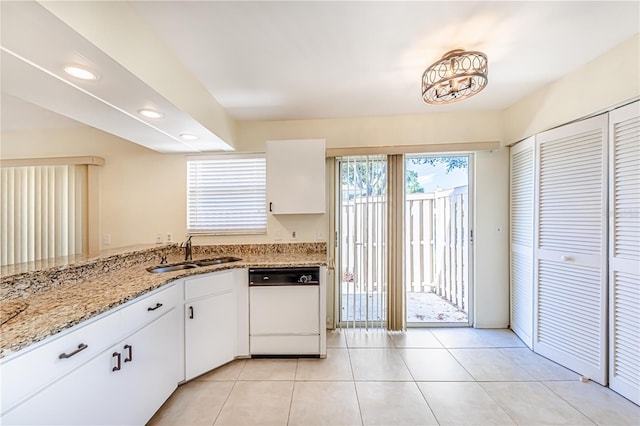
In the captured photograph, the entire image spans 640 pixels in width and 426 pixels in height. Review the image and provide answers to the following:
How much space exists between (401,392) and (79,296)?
7.32 feet

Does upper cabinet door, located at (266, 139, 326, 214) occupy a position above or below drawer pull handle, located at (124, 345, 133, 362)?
above

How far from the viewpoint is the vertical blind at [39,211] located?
295cm

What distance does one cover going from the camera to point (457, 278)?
329 centimetres

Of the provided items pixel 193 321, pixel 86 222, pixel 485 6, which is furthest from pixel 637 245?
pixel 86 222

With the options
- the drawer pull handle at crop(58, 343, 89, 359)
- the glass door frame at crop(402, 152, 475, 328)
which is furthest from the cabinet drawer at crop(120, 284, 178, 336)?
the glass door frame at crop(402, 152, 475, 328)

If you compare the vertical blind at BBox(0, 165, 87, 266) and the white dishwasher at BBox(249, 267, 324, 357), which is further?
the vertical blind at BBox(0, 165, 87, 266)

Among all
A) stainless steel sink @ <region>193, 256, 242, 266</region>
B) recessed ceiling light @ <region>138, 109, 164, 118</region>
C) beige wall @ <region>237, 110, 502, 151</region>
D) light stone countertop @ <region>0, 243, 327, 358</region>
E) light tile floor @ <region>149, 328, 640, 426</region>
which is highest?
beige wall @ <region>237, 110, 502, 151</region>

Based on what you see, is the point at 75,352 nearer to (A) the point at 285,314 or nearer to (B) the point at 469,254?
(A) the point at 285,314

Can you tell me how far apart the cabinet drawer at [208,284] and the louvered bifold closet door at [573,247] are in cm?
291

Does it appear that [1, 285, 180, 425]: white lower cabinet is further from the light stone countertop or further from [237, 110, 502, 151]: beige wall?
[237, 110, 502, 151]: beige wall

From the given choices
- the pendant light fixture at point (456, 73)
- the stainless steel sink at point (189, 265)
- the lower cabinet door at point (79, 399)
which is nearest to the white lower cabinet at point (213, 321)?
the stainless steel sink at point (189, 265)

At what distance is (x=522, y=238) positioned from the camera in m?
2.65

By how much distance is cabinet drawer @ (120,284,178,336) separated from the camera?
57.4 inches

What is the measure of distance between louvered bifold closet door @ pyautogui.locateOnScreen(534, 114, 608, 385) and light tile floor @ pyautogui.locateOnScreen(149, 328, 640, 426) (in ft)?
0.89
